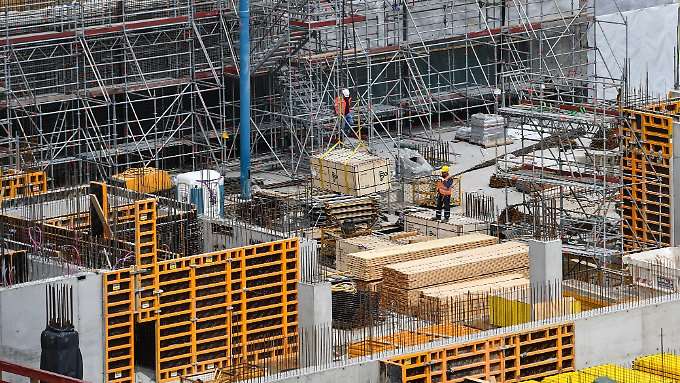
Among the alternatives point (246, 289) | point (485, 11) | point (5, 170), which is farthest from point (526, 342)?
point (485, 11)

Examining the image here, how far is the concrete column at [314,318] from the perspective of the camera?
37250mm

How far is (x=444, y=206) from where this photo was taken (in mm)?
46594

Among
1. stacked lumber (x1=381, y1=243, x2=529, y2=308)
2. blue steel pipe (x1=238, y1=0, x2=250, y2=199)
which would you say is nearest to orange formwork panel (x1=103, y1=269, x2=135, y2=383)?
stacked lumber (x1=381, y1=243, x2=529, y2=308)

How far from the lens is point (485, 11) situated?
192ft

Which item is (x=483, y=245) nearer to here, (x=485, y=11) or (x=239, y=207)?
(x=239, y=207)

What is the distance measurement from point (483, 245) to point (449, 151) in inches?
423

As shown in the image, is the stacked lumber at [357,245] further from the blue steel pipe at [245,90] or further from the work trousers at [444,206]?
the blue steel pipe at [245,90]

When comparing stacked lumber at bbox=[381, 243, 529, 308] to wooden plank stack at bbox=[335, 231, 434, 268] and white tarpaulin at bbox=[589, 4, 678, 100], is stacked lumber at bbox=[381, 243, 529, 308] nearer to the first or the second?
wooden plank stack at bbox=[335, 231, 434, 268]

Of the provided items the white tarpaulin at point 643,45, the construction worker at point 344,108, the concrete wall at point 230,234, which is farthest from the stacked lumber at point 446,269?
the white tarpaulin at point 643,45

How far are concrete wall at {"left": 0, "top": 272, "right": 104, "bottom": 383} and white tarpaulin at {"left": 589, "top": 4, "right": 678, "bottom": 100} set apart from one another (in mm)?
25908

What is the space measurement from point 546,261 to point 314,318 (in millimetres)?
4504

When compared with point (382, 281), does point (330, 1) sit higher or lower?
higher

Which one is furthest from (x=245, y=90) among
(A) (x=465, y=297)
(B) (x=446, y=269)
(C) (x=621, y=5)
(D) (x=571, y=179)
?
(C) (x=621, y=5)

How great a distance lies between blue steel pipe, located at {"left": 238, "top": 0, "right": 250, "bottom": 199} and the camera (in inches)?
1984
